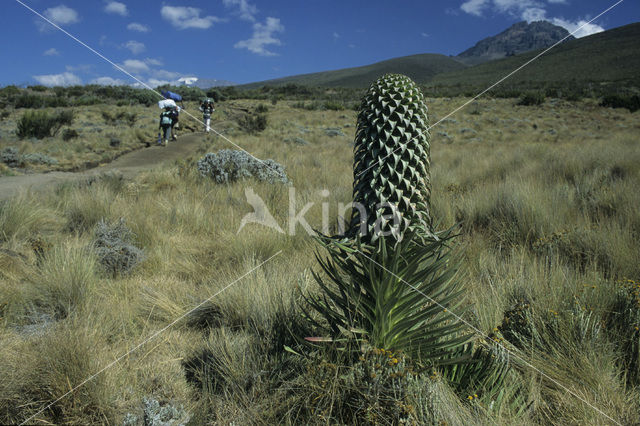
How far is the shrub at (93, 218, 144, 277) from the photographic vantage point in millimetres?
3773

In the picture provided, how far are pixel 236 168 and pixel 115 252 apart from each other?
4.50 m

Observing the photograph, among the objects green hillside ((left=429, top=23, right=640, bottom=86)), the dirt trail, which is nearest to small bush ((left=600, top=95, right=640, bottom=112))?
green hillside ((left=429, top=23, right=640, bottom=86))

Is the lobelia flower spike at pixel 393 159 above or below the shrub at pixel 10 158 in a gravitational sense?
below

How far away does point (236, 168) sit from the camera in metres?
8.12

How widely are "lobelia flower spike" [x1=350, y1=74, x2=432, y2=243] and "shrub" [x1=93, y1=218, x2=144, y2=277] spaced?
326 cm

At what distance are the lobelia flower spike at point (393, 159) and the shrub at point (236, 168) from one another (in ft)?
20.4

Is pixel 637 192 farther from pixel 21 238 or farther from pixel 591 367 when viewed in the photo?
pixel 21 238

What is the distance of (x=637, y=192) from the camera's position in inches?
183

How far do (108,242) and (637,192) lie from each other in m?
6.40

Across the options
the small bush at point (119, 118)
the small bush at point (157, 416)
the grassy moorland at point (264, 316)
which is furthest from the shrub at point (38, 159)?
the small bush at point (157, 416)

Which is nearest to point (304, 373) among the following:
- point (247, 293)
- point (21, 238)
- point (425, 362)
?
point (425, 362)

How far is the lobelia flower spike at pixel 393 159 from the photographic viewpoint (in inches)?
53.4

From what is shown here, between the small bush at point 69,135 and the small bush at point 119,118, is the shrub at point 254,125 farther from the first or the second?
the small bush at point 69,135

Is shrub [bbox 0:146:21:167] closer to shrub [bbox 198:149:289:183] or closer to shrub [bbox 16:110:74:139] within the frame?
shrub [bbox 16:110:74:139]
